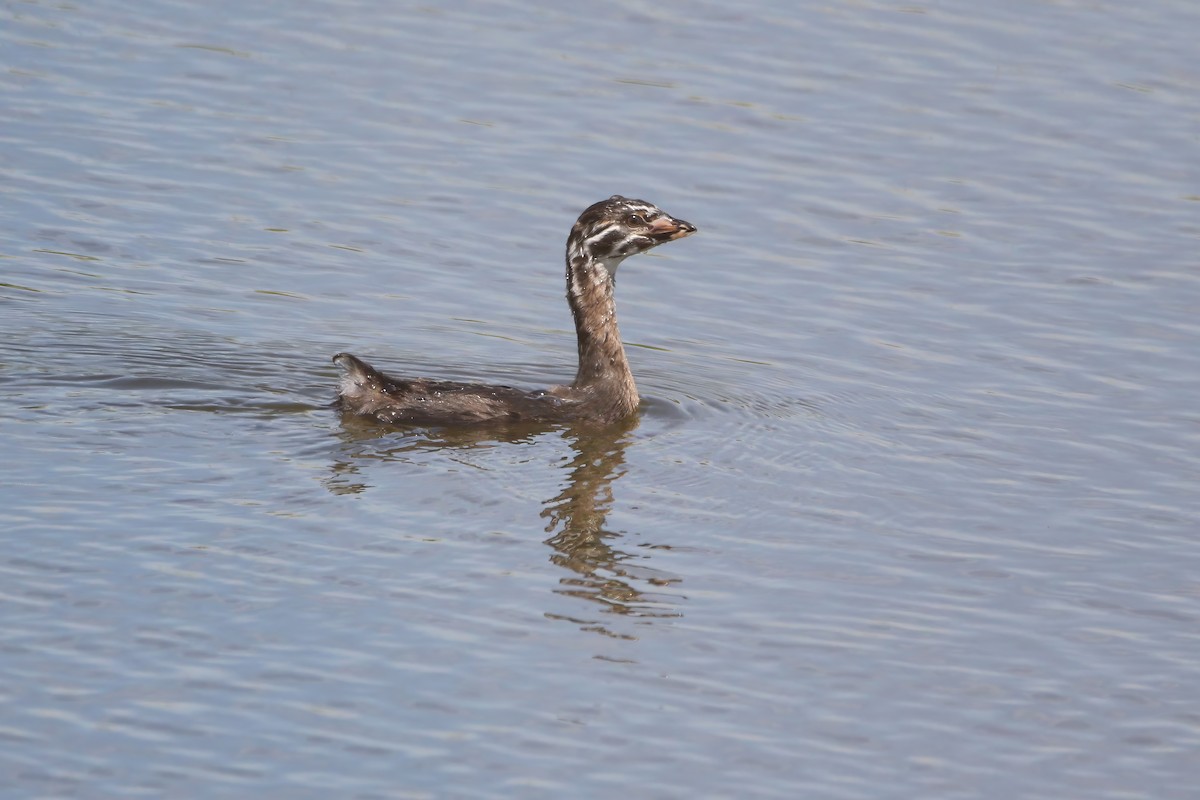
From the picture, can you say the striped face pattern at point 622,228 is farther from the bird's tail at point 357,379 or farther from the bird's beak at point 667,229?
the bird's tail at point 357,379

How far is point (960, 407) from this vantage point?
13633mm

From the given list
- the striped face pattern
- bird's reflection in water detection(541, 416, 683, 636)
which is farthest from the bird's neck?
bird's reflection in water detection(541, 416, 683, 636)

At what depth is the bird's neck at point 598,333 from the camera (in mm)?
13641

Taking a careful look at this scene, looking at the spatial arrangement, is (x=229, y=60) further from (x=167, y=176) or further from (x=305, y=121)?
(x=167, y=176)

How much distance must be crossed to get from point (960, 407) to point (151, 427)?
5.50 meters

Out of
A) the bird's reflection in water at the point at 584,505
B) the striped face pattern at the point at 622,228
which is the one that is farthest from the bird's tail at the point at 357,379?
the striped face pattern at the point at 622,228

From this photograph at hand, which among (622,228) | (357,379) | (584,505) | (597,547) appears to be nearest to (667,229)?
(622,228)

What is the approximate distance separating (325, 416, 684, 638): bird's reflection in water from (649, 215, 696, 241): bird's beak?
1.33 m

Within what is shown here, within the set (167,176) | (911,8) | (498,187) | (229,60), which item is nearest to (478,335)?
(498,187)

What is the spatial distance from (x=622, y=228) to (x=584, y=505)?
293 cm

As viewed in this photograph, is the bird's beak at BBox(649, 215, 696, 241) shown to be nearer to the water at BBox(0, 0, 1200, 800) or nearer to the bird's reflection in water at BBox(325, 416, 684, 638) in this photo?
the water at BBox(0, 0, 1200, 800)

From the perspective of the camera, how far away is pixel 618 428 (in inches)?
530

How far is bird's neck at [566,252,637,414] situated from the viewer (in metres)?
13.6

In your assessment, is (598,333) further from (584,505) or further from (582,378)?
(584,505)
